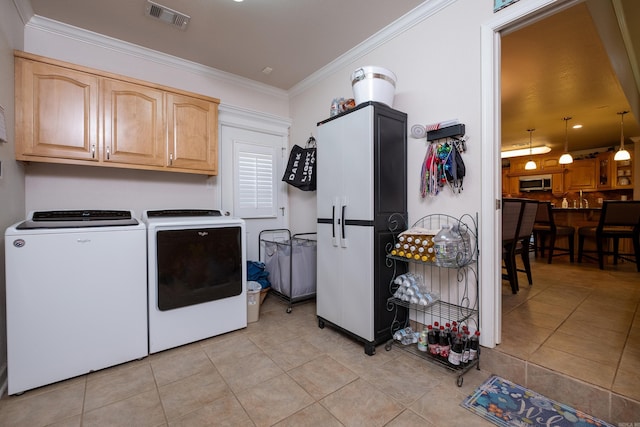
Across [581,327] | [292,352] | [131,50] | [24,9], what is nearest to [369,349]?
[292,352]

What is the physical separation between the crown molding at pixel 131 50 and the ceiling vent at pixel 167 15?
0.60m

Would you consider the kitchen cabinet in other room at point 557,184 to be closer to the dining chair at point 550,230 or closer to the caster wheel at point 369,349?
the dining chair at point 550,230

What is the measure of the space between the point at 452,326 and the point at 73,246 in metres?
2.49

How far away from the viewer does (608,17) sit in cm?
241

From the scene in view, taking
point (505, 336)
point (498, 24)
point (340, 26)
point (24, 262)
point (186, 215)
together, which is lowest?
point (505, 336)

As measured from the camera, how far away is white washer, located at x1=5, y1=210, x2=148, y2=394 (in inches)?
62.8

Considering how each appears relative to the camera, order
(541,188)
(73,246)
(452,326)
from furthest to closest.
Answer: (541,188)
(452,326)
(73,246)

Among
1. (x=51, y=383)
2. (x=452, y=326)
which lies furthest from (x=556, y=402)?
(x=51, y=383)

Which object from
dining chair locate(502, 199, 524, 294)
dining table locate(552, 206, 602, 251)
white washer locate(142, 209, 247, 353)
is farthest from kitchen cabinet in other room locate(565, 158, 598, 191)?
white washer locate(142, 209, 247, 353)

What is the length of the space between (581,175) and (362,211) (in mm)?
7345

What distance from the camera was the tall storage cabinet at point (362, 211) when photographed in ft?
6.47

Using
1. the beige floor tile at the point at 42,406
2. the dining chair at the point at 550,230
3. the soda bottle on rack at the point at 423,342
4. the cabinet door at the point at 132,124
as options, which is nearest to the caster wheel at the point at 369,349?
the soda bottle on rack at the point at 423,342

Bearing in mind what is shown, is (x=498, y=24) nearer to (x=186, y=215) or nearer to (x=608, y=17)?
(x=608, y=17)

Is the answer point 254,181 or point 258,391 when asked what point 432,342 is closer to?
point 258,391
